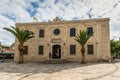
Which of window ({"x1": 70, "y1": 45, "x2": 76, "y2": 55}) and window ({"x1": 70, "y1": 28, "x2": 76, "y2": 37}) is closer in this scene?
window ({"x1": 70, "y1": 45, "x2": 76, "y2": 55})

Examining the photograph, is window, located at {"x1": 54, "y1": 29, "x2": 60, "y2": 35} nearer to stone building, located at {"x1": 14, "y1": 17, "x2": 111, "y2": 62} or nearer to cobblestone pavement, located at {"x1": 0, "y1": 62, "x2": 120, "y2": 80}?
stone building, located at {"x1": 14, "y1": 17, "x2": 111, "y2": 62}

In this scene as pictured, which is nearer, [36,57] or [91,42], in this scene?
[91,42]

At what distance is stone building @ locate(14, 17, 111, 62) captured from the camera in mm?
24422

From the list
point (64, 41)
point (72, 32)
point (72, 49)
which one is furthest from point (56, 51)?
point (72, 32)

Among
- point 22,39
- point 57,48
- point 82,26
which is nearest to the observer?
point 22,39

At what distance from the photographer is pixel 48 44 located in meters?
26.3

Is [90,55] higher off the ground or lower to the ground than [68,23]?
lower

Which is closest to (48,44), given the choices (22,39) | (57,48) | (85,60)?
(57,48)

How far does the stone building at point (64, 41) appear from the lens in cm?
2442

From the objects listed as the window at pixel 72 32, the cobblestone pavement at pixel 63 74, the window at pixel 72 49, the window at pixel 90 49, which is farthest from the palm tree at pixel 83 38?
the cobblestone pavement at pixel 63 74

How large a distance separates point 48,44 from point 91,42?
6.41 meters

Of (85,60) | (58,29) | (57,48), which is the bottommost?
(85,60)

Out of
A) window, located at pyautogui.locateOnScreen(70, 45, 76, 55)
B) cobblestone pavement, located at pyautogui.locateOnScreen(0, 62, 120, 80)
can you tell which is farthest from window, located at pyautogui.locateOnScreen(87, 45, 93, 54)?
cobblestone pavement, located at pyautogui.locateOnScreen(0, 62, 120, 80)

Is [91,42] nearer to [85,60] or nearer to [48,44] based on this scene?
[85,60]
